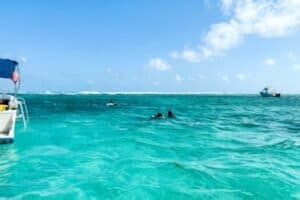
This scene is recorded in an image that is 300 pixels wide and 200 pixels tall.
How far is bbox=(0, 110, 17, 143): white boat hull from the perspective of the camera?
17.2 m

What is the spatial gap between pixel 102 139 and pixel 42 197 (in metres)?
11.7

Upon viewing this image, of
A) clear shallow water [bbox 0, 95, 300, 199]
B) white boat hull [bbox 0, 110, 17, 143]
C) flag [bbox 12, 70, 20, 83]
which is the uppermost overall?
A: flag [bbox 12, 70, 20, 83]

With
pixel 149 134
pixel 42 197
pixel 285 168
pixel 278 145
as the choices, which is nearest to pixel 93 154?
pixel 42 197

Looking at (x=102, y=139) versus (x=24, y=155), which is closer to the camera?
(x=24, y=155)

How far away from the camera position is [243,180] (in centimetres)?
1193

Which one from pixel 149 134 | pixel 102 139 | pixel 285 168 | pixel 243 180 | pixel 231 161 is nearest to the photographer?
pixel 243 180

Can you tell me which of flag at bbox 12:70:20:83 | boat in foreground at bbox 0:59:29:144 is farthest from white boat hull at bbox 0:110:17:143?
flag at bbox 12:70:20:83

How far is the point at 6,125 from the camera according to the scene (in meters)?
17.4

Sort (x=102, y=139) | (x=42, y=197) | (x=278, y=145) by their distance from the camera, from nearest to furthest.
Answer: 1. (x=42, y=197)
2. (x=278, y=145)
3. (x=102, y=139)

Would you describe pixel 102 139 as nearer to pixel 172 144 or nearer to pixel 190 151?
pixel 172 144

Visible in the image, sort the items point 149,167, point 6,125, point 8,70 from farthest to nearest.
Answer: point 8,70, point 6,125, point 149,167

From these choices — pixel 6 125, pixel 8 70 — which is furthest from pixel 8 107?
pixel 8 70

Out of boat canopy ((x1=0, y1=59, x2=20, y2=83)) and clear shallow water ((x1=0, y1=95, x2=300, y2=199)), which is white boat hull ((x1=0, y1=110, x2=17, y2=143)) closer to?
clear shallow water ((x1=0, y1=95, x2=300, y2=199))

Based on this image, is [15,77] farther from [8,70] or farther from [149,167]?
[149,167]
